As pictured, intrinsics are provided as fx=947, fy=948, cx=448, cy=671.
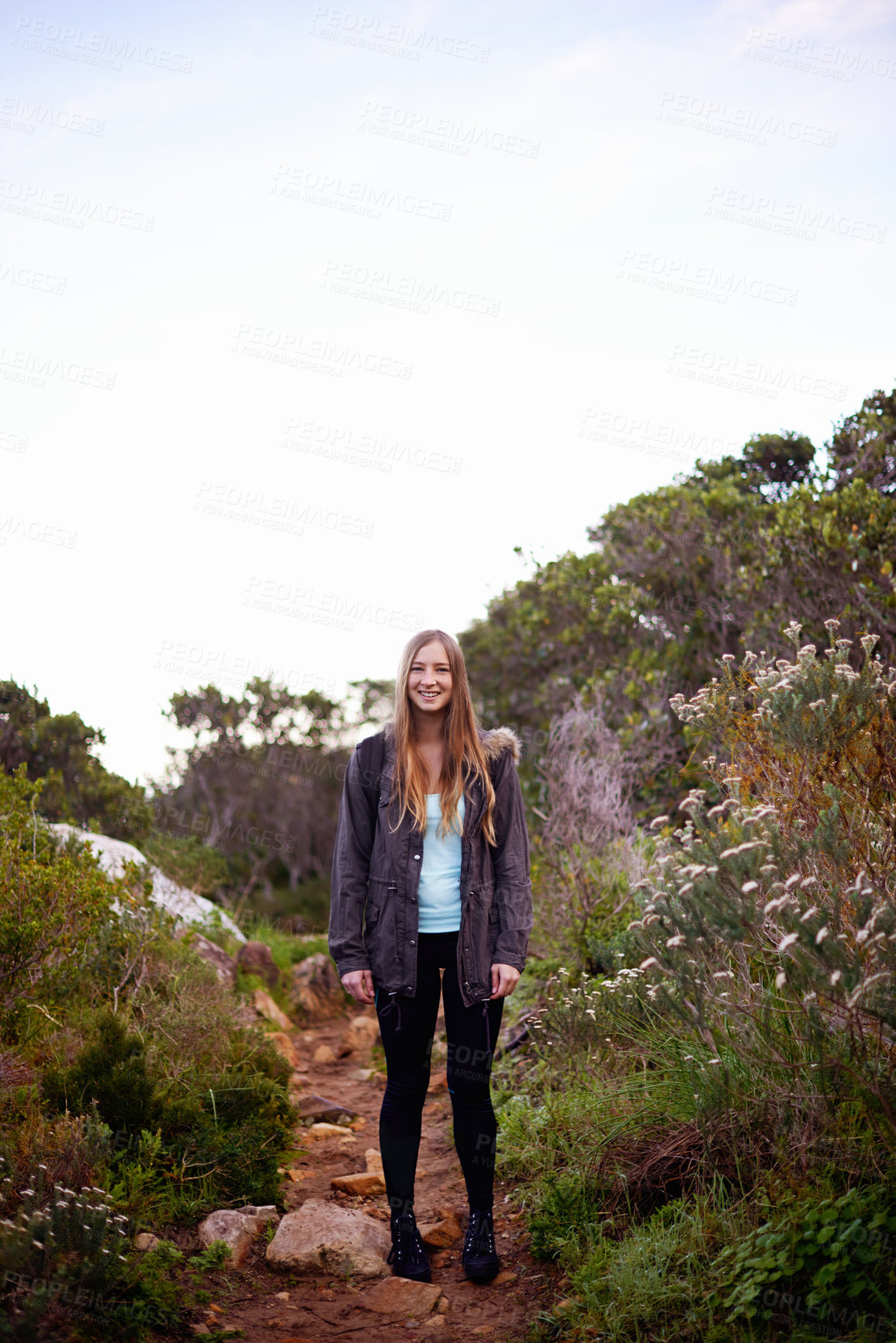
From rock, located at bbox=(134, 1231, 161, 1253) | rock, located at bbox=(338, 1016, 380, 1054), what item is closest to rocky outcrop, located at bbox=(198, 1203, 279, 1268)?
rock, located at bbox=(134, 1231, 161, 1253)

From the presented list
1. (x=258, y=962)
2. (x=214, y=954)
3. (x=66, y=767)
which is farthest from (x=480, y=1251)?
(x=66, y=767)

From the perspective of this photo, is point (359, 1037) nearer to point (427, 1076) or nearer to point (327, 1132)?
point (327, 1132)

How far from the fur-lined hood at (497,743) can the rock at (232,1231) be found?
2084mm

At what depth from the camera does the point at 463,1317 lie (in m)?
3.28

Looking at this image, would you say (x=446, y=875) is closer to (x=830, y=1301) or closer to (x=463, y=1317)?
(x=463, y=1317)

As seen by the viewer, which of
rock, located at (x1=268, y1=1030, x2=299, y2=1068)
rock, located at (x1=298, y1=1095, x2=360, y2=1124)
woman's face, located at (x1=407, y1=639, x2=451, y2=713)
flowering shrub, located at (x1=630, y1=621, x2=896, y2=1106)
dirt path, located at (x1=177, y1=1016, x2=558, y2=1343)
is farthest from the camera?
rock, located at (x1=268, y1=1030, x2=299, y2=1068)

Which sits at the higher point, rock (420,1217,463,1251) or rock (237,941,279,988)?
rock (237,941,279,988)

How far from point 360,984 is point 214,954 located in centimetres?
421

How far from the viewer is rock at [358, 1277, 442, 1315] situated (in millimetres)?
3332

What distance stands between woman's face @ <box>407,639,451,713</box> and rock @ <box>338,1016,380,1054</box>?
4.24 meters

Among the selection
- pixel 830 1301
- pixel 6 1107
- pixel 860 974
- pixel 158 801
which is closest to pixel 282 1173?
pixel 6 1107

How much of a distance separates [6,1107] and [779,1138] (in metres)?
2.93

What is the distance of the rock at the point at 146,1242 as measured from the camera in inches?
133

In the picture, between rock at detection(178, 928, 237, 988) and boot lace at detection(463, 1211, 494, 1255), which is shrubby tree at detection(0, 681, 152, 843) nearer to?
rock at detection(178, 928, 237, 988)
